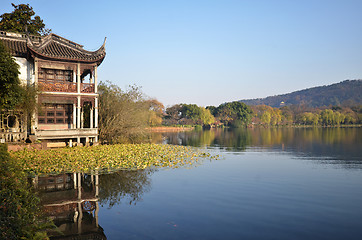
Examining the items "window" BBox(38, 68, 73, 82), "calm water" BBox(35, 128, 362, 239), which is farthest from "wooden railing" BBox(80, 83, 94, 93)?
"calm water" BBox(35, 128, 362, 239)

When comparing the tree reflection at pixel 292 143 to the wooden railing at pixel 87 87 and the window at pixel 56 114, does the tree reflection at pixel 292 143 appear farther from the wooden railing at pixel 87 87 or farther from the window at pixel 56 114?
the window at pixel 56 114

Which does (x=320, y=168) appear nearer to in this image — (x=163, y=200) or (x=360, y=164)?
(x=360, y=164)

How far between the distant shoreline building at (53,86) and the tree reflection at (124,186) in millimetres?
8860

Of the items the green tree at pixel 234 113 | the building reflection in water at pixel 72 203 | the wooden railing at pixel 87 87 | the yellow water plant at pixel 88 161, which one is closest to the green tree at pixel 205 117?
the green tree at pixel 234 113

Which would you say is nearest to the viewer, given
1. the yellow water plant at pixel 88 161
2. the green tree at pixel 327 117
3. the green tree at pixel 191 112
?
the yellow water plant at pixel 88 161

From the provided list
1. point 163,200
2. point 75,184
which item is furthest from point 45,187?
point 163,200

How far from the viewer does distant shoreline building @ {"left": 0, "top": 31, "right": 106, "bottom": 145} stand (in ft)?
61.3

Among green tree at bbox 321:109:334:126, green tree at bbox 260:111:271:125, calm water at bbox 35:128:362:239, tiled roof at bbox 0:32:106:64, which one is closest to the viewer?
calm water at bbox 35:128:362:239

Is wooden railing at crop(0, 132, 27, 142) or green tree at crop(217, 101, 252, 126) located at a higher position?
green tree at crop(217, 101, 252, 126)

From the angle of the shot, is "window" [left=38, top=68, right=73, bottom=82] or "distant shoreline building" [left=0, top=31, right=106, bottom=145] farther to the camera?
"window" [left=38, top=68, right=73, bottom=82]

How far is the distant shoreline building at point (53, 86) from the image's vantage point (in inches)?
736

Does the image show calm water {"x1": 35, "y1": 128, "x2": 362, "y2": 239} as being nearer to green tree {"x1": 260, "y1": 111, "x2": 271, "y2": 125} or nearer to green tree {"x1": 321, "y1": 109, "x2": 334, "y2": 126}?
green tree {"x1": 260, "y1": 111, "x2": 271, "y2": 125}

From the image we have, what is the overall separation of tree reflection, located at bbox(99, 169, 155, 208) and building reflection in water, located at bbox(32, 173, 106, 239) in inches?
11.3

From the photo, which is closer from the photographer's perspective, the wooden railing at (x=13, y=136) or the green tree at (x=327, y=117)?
the wooden railing at (x=13, y=136)
